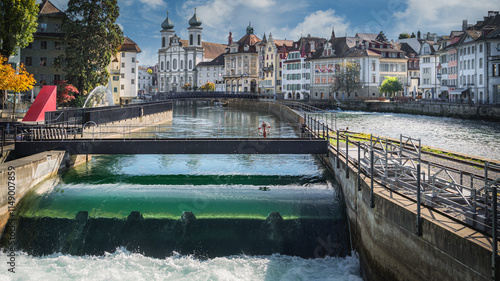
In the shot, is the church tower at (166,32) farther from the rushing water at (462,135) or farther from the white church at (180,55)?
the rushing water at (462,135)

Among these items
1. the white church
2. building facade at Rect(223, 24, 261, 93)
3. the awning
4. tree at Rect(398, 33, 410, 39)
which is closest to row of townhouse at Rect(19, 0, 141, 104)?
the awning

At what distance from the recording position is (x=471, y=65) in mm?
76562

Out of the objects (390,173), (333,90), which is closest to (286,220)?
(390,173)

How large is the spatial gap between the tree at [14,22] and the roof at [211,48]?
138 m

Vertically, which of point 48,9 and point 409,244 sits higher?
point 48,9

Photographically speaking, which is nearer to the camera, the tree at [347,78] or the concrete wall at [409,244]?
the concrete wall at [409,244]

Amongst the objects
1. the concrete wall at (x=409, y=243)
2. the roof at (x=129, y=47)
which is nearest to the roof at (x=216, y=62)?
the roof at (x=129, y=47)

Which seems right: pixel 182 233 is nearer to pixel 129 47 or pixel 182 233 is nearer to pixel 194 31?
pixel 129 47

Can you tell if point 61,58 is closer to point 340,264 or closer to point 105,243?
point 105,243

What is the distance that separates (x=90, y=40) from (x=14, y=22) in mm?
13879

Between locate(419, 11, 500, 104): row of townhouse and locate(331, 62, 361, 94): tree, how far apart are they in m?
14.7

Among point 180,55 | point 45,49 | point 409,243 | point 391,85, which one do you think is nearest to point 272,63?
point 391,85

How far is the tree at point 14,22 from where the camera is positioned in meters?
42.9

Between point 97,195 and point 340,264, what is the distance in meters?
11.0
